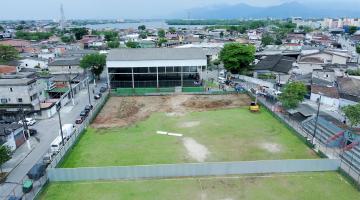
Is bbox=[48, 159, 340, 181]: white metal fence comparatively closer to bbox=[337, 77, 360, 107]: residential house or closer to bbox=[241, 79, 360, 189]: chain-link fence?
bbox=[241, 79, 360, 189]: chain-link fence

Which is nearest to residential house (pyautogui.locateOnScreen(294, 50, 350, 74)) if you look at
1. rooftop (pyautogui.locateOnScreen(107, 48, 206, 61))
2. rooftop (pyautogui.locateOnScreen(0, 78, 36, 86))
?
rooftop (pyautogui.locateOnScreen(107, 48, 206, 61))

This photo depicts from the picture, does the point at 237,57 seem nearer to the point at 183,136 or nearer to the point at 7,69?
the point at 183,136

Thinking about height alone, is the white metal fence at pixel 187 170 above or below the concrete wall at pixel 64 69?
below

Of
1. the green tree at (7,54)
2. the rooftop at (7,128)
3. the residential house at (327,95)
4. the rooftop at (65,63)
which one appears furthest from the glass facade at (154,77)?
the green tree at (7,54)

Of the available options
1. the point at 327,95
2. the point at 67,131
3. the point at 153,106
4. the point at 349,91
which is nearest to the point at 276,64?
the point at 327,95

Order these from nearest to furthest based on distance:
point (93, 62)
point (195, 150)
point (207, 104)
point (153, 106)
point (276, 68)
Result: point (195, 150) < point (153, 106) < point (207, 104) < point (93, 62) < point (276, 68)

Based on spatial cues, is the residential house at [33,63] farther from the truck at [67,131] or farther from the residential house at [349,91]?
the residential house at [349,91]

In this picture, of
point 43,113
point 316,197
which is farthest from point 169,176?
point 43,113
